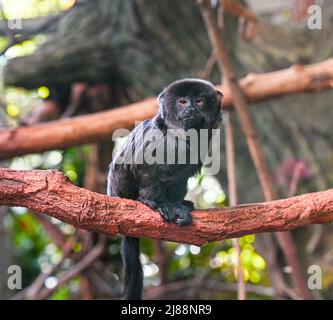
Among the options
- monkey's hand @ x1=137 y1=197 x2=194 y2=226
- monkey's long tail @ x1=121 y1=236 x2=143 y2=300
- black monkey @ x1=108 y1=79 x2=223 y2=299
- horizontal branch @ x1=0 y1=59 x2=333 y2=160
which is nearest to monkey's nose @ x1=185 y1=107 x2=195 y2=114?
black monkey @ x1=108 y1=79 x2=223 y2=299

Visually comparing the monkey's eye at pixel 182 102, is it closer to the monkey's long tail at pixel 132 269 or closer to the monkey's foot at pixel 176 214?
the monkey's foot at pixel 176 214

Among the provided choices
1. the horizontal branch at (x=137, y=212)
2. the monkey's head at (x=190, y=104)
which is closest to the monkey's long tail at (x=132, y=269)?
the horizontal branch at (x=137, y=212)

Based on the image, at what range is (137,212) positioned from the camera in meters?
2.34

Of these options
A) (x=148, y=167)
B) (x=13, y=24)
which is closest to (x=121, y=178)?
(x=148, y=167)

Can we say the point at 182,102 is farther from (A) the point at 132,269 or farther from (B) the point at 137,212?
(A) the point at 132,269

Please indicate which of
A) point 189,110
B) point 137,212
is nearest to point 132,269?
point 137,212

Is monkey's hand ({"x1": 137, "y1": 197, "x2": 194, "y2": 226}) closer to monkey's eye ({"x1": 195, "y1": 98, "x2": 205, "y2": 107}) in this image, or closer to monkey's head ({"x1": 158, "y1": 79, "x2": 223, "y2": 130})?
monkey's head ({"x1": 158, "y1": 79, "x2": 223, "y2": 130})

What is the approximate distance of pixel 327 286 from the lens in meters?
4.52

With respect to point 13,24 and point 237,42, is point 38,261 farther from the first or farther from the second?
point 237,42

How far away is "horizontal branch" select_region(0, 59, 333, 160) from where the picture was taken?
3.92 metres

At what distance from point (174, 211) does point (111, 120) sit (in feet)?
5.51
